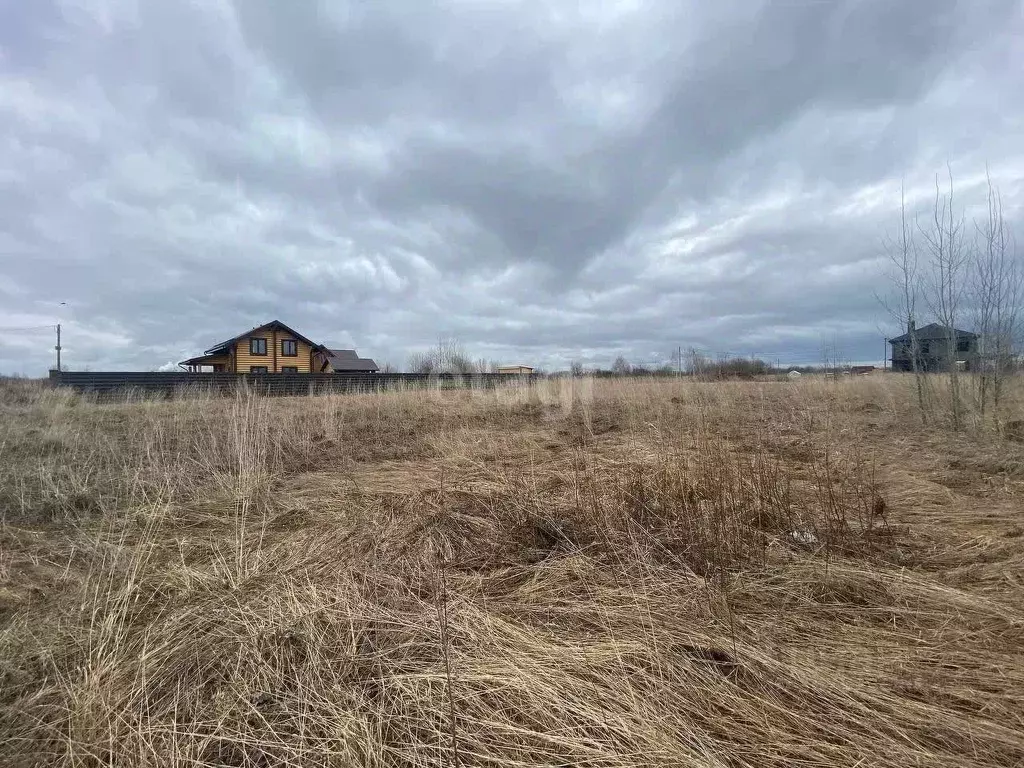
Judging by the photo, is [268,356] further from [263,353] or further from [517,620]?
[517,620]

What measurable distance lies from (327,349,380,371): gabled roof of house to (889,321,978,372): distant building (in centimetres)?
4369

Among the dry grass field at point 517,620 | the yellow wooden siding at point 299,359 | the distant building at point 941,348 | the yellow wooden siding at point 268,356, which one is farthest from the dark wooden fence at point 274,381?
the yellow wooden siding at point 299,359

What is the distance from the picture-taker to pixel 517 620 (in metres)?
2.27

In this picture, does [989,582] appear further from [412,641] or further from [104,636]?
[104,636]

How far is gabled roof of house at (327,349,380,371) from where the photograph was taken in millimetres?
46156

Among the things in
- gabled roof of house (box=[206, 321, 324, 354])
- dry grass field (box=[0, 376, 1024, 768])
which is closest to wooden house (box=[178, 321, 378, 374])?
gabled roof of house (box=[206, 321, 324, 354])

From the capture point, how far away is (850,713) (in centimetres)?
157

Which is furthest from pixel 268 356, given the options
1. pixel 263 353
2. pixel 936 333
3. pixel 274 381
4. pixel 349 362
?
pixel 936 333

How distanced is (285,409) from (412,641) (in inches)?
414

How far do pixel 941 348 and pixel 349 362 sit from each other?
4749cm

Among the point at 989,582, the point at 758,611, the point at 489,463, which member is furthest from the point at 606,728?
the point at 489,463

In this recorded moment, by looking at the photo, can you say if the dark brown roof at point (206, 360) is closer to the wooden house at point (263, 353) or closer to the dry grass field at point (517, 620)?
the wooden house at point (263, 353)

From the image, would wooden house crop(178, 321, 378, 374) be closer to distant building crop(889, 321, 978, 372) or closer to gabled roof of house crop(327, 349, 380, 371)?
gabled roof of house crop(327, 349, 380, 371)

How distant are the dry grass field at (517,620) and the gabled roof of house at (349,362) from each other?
4303 centimetres
